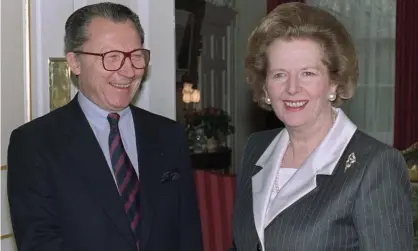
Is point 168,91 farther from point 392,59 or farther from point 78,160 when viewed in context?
point 392,59

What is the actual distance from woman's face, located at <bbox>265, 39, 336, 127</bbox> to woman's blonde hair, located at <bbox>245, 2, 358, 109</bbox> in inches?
0.7

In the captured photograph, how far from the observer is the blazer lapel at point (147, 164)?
2100 millimetres

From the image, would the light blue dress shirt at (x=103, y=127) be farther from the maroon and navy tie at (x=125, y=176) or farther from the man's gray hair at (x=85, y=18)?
the man's gray hair at (x=85, y=18)

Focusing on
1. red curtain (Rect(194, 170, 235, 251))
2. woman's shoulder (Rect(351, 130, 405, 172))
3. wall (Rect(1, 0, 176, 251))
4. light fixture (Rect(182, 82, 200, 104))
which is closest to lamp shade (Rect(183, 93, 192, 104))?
light fixture (Rect(182, 82, 200, 104))

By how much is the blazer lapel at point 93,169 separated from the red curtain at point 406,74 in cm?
664

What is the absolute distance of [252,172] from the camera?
7.07 feet

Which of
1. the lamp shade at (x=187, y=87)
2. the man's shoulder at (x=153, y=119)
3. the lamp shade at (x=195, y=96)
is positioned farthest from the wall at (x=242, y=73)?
the man's shoulder at (x=153, y=119)

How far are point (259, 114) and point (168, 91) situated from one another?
6.49 meters

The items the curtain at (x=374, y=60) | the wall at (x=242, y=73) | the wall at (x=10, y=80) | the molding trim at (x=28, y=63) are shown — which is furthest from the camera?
the wall at (x=242, y=73)

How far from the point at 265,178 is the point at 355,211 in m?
0.37

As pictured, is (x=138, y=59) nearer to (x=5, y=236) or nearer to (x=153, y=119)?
(x=153, y=119)

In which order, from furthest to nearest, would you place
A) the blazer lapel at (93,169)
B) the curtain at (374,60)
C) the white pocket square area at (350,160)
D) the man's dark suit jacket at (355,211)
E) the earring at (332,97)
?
the curtain at (374,60), the blazer lapel at (93,169), the earring at (332,97), the white pocket square area at (350,160), the man's dark suit jacket at (355,211)

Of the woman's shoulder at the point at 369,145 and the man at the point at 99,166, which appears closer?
the woman's shoulder at the point at 369,145

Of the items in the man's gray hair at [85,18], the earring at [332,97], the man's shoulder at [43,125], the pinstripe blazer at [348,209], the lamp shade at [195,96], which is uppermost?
the man's gray hair at [85,18]
